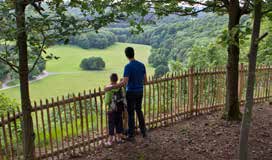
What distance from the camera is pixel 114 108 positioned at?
5062 millimetres

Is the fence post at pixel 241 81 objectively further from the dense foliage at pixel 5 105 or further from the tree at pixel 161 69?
the tree at pixel 161 69

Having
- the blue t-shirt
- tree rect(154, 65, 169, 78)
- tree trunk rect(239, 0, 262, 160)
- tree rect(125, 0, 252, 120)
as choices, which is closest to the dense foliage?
the blue t-shirt

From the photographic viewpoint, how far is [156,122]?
6309mm

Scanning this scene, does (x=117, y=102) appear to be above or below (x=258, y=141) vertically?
above

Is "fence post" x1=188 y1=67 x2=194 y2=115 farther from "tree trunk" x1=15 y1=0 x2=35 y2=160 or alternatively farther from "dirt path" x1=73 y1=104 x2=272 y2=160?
"tree trunk" x1=15 y1=0 x2=35 y2=160

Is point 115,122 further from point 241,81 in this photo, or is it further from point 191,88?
point 241,81

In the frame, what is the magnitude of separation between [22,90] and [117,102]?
1.87 m

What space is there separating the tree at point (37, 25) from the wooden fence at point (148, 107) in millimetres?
875

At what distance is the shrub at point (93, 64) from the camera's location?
4957 cm

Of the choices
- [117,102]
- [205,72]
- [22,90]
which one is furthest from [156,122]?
[22,90]

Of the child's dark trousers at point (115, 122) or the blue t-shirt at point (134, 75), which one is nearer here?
the blue t-shirt at point (134, 75)

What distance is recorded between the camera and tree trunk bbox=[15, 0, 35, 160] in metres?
3.17

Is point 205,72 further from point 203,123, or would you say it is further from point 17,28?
point 17,28

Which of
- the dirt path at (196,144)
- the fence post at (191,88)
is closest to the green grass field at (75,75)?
the fence post at (191,88)
